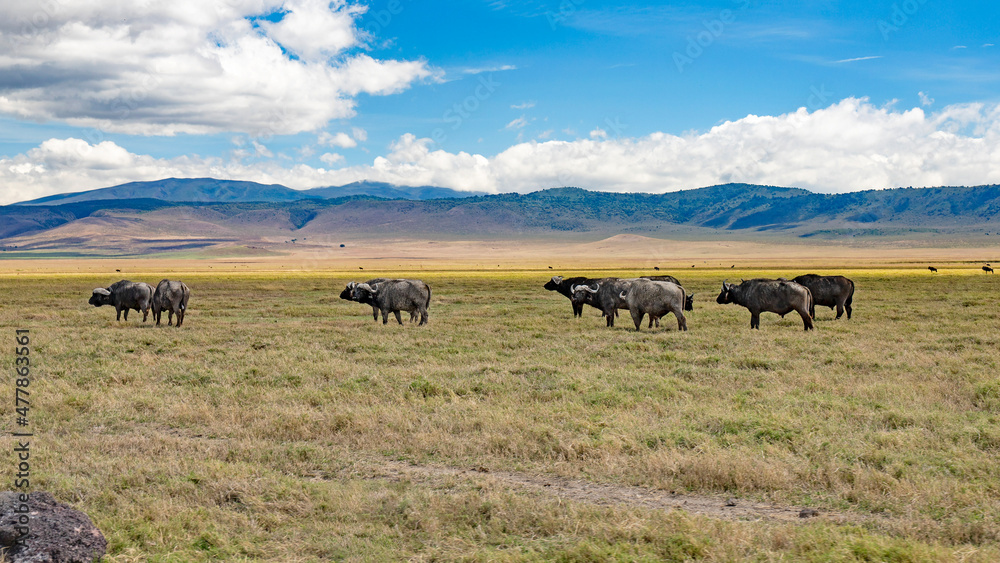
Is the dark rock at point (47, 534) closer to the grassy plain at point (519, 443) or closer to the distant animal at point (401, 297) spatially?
the grassy plain at point (519, 443)

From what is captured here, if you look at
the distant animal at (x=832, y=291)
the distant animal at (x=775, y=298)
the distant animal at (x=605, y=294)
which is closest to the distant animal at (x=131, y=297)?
the distant animal at (x=605, y=294)

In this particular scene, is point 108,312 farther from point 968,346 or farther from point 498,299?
point 968,346

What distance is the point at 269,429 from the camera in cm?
1041

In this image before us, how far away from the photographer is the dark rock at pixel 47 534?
5695mm

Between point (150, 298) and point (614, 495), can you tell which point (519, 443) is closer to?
point (614, 495)

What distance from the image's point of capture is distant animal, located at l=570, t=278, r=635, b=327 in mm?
24094

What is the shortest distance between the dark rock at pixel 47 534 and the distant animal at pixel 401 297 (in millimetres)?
18812

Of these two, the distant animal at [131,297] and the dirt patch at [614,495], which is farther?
the distant animal at [131,297]

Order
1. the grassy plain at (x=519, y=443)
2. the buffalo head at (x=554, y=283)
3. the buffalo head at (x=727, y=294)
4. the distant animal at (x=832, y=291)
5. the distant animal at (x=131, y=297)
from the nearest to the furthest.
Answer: the grassy plain at (x=519, y=443), the buffalo head at (x=727, y=294), the distant animal at (x=832, y=291), the distant animal at (x=131, y=297), the buffalo head at (x=554, y=283)

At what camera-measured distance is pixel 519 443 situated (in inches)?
370

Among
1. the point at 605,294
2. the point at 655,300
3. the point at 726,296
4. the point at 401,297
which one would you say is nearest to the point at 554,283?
the point at 605,294

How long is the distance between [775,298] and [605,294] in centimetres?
556

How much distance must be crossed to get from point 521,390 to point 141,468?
6545mm

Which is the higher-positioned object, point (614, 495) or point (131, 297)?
Result: point (131, 297)
